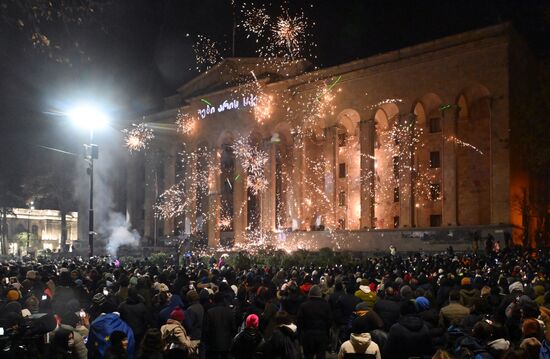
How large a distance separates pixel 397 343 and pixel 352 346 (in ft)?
1.90

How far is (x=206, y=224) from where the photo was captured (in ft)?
181

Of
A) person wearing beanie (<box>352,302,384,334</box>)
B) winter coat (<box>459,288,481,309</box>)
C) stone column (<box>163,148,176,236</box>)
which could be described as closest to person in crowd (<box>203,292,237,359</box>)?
person wearing beanie (<box>352,302,384,334</box>)

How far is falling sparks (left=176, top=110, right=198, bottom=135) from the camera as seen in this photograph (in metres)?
54.3

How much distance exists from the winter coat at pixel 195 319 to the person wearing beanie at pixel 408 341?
378 cm

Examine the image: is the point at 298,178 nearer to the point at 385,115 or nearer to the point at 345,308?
the point at 385,115

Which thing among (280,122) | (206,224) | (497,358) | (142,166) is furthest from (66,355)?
(142,166)

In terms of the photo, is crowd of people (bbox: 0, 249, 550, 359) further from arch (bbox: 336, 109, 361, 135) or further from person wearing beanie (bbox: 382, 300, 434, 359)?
arch (bbox: 336, 109, 361, 135)

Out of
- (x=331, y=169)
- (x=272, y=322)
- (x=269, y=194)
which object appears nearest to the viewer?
(x=272, y=322)

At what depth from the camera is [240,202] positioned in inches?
2013

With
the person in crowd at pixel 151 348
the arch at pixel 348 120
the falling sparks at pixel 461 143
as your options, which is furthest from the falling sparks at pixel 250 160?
the person in crowd at pixel 151 348

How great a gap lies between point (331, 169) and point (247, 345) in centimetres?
3784

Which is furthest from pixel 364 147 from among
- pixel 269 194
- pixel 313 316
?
pixel 313 316

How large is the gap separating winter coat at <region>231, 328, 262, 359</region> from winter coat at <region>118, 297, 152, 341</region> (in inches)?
110

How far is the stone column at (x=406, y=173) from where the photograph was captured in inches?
1583
